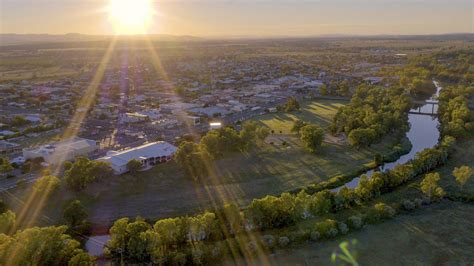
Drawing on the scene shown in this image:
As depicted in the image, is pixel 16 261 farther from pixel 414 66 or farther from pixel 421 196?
pixel 414 66

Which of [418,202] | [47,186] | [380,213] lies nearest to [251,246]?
[380,213]

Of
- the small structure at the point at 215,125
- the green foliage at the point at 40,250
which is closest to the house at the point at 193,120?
the small structure at the point at 215,125

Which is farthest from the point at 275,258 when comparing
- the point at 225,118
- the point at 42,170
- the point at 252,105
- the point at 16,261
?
the point at 252,105

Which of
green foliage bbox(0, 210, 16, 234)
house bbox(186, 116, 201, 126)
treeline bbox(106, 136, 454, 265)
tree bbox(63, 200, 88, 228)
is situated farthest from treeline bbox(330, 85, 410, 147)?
green foliage bbox(0, 210, 16, 234)

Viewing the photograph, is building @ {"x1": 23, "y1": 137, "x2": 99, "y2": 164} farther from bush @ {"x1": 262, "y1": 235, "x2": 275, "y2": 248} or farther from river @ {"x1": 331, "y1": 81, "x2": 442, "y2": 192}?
river @ {"x1": 331, "y1": 81, "x2": 442, "y2": 192}

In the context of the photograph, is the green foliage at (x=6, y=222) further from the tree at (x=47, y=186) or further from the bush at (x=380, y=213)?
the bush at (x=380, y=213)

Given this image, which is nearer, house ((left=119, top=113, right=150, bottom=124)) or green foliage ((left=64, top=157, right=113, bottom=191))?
green foliage ((left=64, top=157, right=113, bottom=191))
